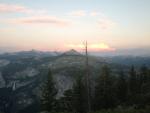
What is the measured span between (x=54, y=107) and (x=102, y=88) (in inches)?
442

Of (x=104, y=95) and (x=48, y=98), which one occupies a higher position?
(x=104, y=95)

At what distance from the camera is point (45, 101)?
5638cm

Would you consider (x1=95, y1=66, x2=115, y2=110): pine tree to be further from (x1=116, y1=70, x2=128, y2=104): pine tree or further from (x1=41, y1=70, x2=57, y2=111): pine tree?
(x1=41, y1=70, x2=57, y2=111): pine tree

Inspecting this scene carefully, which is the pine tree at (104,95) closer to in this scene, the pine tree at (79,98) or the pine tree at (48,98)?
the pine tree at (79,98)

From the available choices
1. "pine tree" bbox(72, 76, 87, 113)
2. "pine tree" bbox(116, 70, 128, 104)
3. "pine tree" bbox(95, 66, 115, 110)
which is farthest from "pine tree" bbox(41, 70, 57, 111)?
"pine tree" bbox(116, 70, 128, 104)

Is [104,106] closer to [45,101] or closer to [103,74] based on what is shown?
[103,74]

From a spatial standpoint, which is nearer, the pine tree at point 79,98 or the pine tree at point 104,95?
the pine tree at point 79,98

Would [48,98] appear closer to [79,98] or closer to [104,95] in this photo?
[79,98]

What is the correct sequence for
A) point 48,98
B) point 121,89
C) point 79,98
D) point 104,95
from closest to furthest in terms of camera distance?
point 79,98
point 104,95
point 48,98
point 121,89

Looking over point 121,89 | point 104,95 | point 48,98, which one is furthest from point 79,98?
point 121,89

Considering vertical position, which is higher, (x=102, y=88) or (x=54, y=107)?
(x=102, y=88)

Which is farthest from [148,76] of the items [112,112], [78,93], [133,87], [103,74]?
[112,112]

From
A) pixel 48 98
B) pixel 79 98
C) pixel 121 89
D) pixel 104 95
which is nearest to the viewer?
pixel 79 98

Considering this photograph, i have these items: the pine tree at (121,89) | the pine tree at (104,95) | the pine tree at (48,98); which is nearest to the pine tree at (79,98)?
the pine tree at (104,95)
